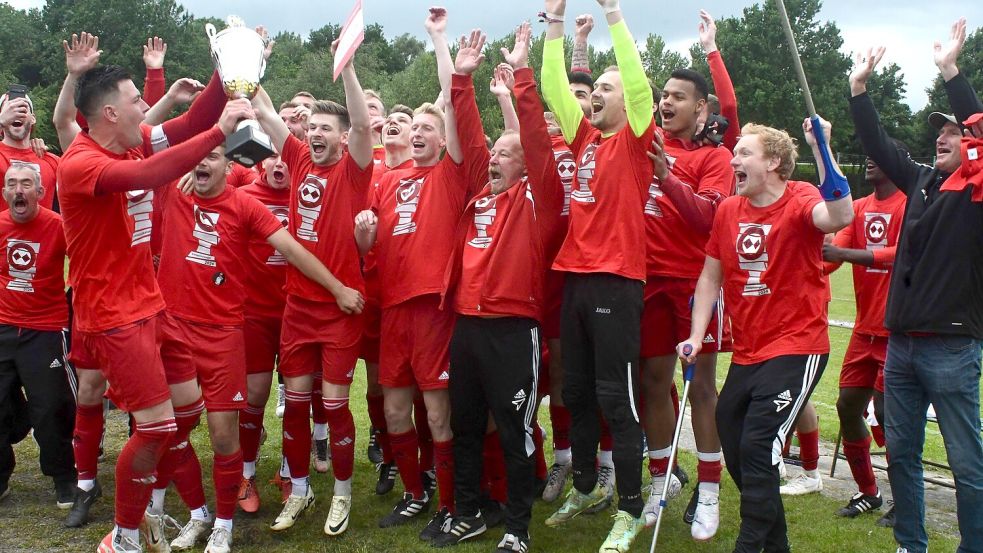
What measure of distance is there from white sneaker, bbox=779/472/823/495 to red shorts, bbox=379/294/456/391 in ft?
9.36

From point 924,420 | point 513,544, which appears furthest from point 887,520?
point 513,544

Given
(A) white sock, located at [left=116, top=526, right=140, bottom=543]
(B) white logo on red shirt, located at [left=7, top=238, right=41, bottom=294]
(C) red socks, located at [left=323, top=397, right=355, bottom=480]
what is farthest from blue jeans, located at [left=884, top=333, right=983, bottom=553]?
(B) white logo on red shirt, located at [left=7, top=238, right=41, bottom=294]

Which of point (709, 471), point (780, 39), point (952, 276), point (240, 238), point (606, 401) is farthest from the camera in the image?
point (780, 39)

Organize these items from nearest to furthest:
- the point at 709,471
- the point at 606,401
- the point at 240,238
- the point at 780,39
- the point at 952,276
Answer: the point at 952,276
the point at 606,401
the point at 709,471
the point at 240,238
the point at 780,39

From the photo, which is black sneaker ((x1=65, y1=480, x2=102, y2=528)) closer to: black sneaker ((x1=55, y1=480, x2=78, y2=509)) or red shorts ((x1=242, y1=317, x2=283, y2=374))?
black sneaker ((x1=55, y1=480, x2=78, y2=509))

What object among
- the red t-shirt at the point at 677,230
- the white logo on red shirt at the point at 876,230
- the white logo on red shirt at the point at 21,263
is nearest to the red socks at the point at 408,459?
the red t-shirt at the point at 677,230

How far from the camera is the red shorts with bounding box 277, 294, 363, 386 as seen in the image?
5.79 m

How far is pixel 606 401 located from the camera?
5.05m

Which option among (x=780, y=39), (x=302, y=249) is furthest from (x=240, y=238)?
(x=780, y=39)

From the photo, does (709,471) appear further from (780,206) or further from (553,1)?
(553,1)

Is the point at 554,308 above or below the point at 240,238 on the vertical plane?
below

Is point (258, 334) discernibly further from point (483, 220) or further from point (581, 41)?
point (581, 41)

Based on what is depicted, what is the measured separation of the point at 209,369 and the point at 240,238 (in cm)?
92

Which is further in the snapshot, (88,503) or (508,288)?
(88,503)
